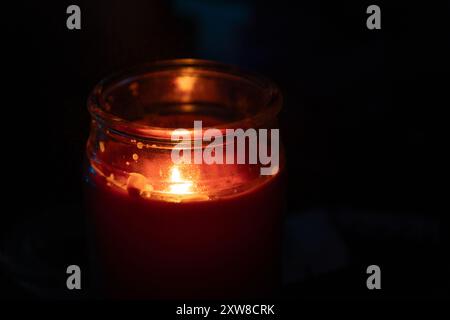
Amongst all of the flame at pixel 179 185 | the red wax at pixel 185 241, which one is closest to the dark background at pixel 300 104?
the red wax at pixel 185 241

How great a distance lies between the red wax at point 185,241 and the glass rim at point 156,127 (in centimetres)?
8

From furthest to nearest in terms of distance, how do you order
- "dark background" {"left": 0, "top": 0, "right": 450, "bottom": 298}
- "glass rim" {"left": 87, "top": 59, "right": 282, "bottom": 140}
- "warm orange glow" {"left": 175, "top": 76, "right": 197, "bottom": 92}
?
1. "dark background" {"left": 0, "top": 0, "right": 450, "bottom": 298}
2. "warm orange glow" {"left": 175, "top": 76, "right": 197, "bottom": 92}
3. "glass rim" {"left": 87, "top": 59, "right": 282, "bottom": 140}

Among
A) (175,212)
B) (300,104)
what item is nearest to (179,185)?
(175,212)

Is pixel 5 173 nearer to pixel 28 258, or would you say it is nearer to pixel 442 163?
pixel 28 258

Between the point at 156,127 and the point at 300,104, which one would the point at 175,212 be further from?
the point at 300,104

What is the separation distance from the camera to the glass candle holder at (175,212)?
0.74 metres

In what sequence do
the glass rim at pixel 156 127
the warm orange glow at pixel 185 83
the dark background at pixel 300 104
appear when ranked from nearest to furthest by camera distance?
the glass rim at pixel 156 127 < the warm orange glow at pixel 185 83 < the dark background at pixel 300 104

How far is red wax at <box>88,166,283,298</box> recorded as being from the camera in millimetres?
744

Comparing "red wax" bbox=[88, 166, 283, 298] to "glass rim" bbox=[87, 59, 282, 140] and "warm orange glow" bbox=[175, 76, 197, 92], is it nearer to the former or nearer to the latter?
"glass rim" bbox=[87, 59, 282, 140]

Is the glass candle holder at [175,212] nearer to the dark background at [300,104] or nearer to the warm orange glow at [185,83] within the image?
the warm orange glow at [185,83]

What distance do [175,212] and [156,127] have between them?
10 cm

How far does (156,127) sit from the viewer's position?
0.73 metres

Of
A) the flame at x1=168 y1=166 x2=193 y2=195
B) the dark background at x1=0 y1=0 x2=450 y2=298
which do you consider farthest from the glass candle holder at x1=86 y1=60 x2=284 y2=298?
the dark background at x1=0 y1=0 x2=450 y2=298

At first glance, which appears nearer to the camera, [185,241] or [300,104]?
[185,241]
